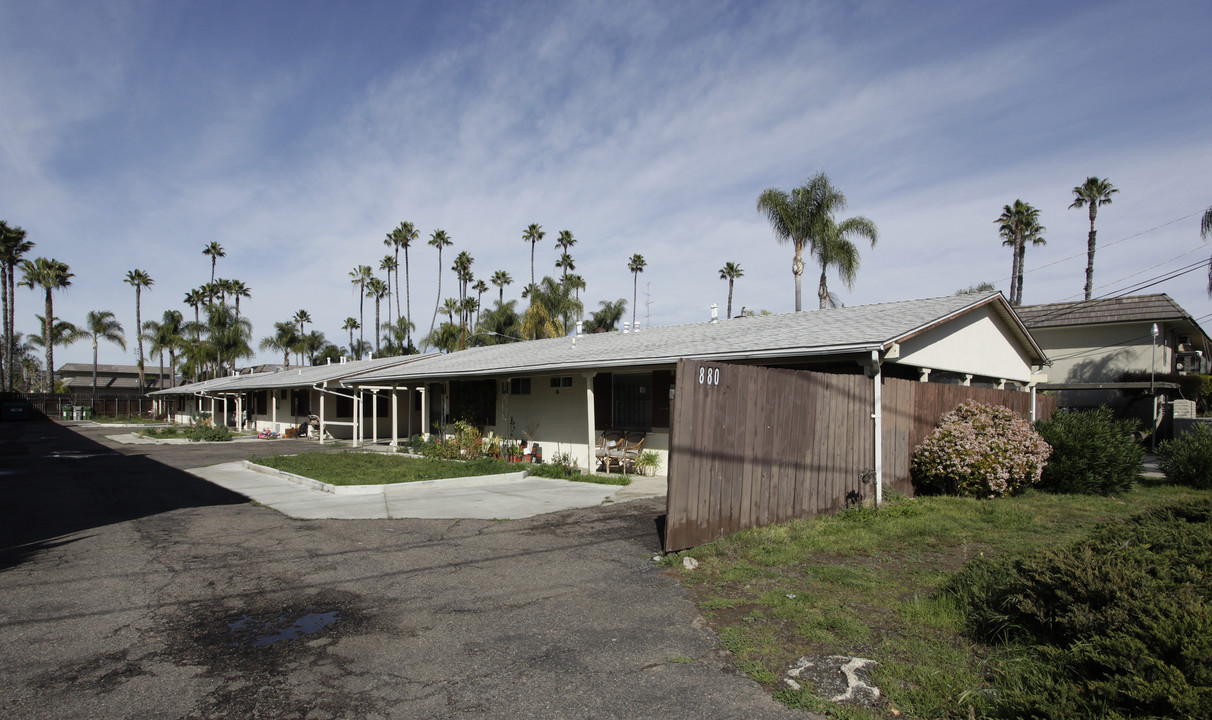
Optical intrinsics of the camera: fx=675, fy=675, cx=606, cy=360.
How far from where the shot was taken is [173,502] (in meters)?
11.6

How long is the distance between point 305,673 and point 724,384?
490 centimetres

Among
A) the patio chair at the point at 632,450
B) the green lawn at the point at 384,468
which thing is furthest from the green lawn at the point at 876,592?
the green lawn at the point at 384,468

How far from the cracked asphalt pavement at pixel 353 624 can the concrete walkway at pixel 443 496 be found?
0.79 metres

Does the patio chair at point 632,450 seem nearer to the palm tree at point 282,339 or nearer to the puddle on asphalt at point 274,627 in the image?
the puddle on asphalt at point 274,627

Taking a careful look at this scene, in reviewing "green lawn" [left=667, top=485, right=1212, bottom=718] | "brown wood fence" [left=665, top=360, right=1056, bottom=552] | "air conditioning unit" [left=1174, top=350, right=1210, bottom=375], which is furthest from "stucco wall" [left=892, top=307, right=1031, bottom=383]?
"air conditioning unit" [left=1174, top=350, right=1210, bottom=375]

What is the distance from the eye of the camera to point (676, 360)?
10250mm

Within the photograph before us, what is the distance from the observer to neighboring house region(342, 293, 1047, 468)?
39.4 ft

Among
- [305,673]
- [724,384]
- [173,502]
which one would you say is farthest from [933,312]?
[173,502]

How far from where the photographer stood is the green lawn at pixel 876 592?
13.3 ft

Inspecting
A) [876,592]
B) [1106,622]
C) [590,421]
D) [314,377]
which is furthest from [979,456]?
[314,377]

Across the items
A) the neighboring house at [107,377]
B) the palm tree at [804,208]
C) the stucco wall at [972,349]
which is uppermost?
the palm tree at [804,208]

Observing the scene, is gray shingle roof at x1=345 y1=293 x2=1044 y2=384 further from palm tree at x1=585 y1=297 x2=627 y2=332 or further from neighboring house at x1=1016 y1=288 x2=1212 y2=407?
palm tree at x1=585 y1=297 x2=627 y2=332

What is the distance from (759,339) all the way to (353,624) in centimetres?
980

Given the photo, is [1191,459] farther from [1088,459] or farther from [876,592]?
[876,592]
